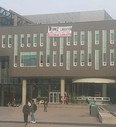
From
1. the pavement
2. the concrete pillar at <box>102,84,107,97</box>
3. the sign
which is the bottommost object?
the pavement

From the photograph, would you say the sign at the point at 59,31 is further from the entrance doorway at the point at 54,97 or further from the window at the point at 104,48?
the entrance doorway at the point at 54,97

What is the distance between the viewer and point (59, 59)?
3066 inches

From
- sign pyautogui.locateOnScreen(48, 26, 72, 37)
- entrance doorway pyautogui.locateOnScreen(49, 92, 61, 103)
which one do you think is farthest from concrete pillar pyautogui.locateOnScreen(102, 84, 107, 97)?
sign pyautogui.locateOnScreen(48, 26, 72, 37)

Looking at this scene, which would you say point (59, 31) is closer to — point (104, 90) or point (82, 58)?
point (82, 58)

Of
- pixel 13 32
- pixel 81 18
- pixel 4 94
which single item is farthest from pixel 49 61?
pixel 81 18

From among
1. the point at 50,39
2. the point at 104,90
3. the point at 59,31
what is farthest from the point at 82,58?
the point at 104,90

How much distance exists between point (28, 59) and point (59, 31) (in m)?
7.97

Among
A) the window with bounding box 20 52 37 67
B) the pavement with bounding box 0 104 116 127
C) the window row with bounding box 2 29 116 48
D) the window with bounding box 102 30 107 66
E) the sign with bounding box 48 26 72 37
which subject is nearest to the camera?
the pavement with bounding box 0 104 116 127

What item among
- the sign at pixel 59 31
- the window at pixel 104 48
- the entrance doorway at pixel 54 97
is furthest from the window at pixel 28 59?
the window at pixel 104 48

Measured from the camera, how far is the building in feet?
249

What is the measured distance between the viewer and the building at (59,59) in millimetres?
75938

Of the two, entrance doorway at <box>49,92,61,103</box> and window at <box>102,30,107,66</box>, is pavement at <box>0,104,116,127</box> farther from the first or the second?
entrance doorway at <box>49,92,61,103</box>

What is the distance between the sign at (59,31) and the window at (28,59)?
16.3 feet

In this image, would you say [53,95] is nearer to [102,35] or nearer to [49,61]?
[49,61]
